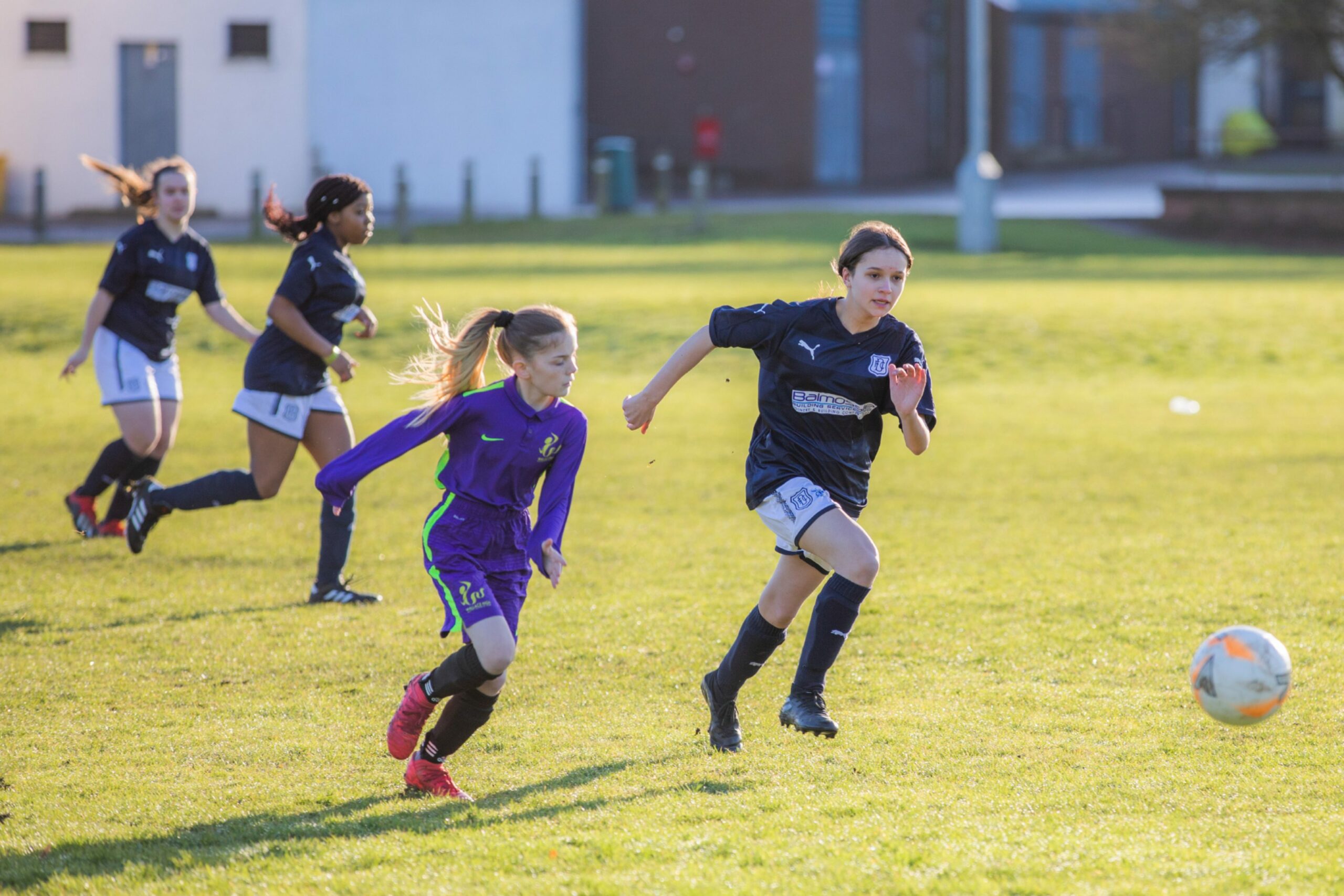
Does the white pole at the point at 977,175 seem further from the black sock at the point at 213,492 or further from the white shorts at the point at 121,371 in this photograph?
the black sock at the point at 213,492

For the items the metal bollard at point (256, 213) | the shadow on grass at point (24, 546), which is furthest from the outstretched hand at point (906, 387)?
the metal bollard at point (256, 213)

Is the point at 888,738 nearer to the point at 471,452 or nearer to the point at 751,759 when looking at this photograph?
the point at 751,759

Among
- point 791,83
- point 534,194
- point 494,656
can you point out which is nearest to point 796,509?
point 494,656

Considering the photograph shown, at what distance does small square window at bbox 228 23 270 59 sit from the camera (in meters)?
31.1

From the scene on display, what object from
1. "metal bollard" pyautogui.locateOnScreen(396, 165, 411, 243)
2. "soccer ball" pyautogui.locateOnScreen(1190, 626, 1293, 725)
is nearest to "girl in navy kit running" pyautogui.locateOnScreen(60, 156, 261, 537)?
"soccer ball" pyautogui.locateOnScreen(1190, 626, 1293, 725)

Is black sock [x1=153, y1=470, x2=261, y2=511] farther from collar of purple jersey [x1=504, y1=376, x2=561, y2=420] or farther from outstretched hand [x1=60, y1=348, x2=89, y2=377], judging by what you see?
collar of purple jersey [x1=504, y1=376, x2=561, y2=420]

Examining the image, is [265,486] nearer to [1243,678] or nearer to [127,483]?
[127,483]

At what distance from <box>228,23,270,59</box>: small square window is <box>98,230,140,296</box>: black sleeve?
2491 cm

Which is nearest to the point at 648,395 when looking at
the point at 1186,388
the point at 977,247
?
the point at 1186,388

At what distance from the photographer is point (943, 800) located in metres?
4.45

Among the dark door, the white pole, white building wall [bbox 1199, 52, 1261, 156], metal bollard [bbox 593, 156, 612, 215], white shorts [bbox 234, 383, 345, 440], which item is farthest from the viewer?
white building wall [bbox 1199, 52, 1261, 156]

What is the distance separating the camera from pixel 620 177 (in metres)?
30.0

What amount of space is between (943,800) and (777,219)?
919 inches

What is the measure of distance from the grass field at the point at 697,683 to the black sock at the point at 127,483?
236mm
